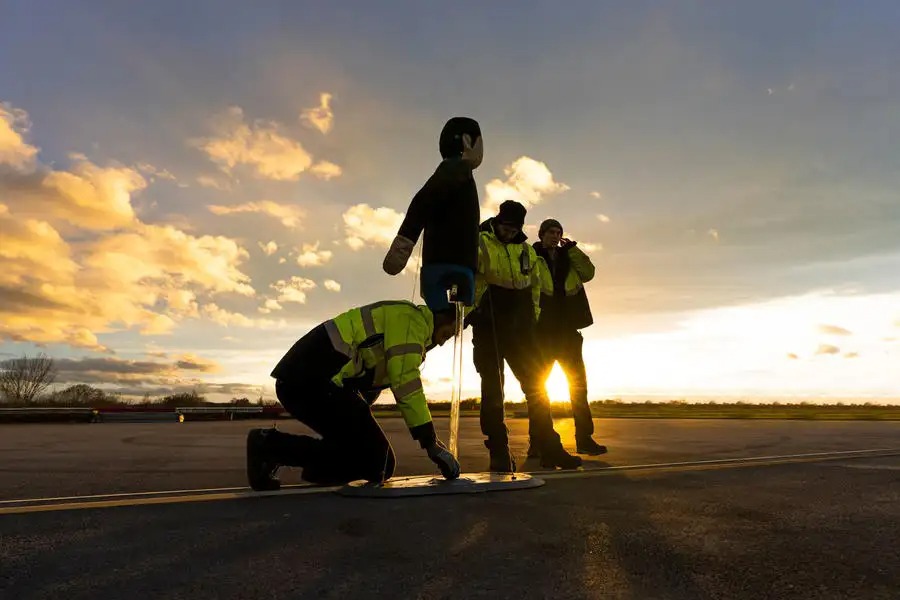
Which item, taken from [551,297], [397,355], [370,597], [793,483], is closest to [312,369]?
[397,355]

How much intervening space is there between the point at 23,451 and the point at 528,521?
599 centimetres

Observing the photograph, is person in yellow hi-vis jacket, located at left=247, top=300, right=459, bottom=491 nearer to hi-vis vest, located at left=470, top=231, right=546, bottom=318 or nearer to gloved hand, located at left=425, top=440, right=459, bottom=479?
gloved hand, located at left=425, top=440, right=459, bottom=479

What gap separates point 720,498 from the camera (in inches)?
108

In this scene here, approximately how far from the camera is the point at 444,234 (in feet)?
11.8

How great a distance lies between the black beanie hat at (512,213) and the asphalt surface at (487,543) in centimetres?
195

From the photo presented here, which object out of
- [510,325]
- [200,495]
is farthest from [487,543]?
[510,325]

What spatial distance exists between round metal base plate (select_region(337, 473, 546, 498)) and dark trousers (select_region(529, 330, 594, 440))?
8.40 ft

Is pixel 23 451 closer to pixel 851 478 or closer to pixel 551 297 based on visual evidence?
pixel 551 297

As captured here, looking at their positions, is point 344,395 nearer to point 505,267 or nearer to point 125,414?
point 505,267

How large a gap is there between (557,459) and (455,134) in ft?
8.02

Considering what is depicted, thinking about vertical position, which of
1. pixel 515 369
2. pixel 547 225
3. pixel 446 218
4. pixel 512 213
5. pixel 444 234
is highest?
pixel 547 225

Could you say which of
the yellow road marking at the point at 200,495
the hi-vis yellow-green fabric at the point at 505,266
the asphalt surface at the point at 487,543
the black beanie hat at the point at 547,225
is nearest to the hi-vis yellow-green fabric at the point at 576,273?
the black beanie hat at the point at 547,225

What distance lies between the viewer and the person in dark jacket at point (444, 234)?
343 cm

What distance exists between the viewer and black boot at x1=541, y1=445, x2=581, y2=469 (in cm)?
414
